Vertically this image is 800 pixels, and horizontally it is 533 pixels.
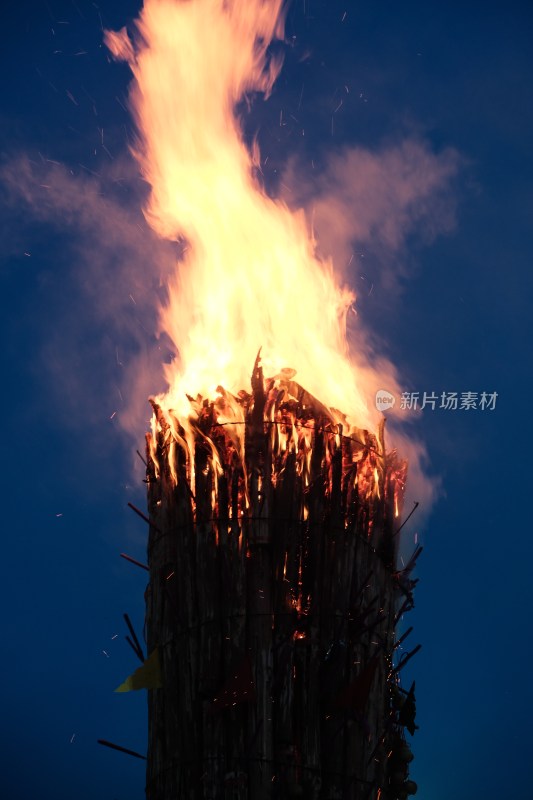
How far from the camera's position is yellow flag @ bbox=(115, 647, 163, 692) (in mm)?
11609

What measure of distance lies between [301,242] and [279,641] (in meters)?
6.63

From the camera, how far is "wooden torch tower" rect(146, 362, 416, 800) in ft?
36.1

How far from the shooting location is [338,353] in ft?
49.0

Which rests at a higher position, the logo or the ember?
the logo

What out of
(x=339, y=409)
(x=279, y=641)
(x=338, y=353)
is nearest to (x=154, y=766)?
(x=279, y=641)

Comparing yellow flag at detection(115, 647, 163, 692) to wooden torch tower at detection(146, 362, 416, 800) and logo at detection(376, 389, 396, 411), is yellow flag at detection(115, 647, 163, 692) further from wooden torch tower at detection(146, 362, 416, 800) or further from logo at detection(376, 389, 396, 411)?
logo at detection(376, 389, 396, 411)

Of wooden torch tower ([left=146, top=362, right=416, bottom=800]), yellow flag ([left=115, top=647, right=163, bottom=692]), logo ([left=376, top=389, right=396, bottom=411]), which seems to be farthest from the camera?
logo ([left=376, top=389, right=396, bottom=411])

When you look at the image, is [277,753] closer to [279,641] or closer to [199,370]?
[279,641]

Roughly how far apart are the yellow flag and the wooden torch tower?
3.0 inches

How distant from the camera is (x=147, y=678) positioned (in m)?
11.6

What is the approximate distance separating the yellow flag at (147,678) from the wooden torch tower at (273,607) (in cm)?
8

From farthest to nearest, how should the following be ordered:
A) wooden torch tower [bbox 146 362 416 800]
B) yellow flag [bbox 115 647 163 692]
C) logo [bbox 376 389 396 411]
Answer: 1. logo [bbox 376 389 396 411]
2. yellow flag [bbox 115 647 163 692]
3. wooden torch tower [bbox 146 362 416 800]

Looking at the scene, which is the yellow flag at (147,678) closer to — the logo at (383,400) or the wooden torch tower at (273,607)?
the wooden torch tower at (273,607)

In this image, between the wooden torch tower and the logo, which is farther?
the logo
